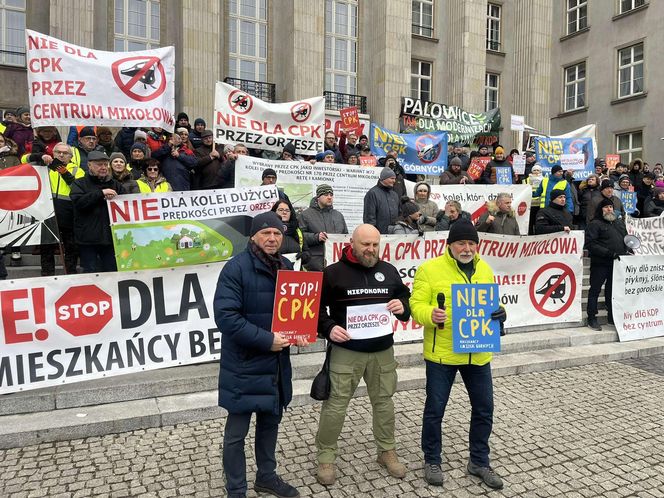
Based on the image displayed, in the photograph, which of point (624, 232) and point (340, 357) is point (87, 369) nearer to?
point (340, 357)

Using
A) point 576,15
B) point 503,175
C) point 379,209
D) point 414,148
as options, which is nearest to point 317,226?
point 379,209

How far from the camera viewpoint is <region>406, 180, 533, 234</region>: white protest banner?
404 inches

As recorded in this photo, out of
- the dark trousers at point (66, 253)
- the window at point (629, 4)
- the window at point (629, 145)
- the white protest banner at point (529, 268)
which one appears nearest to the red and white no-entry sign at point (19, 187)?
the dark trousers at point (66, 253)

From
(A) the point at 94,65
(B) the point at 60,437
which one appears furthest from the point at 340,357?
(A) the point at 94,65

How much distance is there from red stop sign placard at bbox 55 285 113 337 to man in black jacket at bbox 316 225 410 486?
104 inches

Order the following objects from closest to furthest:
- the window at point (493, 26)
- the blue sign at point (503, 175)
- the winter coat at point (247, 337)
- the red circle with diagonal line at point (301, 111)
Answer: the winter coat at point (247, 337), the red circle with diagonal line at point (301, 111), the blue sign at point (503, 175), the window at point (493, 26)

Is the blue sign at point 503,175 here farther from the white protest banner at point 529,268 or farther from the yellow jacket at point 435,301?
the yellow jacket at point 435,301

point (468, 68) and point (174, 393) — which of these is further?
point (468, 68)

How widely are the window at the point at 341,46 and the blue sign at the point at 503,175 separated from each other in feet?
36.4

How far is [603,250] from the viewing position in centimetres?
805

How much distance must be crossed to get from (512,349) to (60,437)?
5649mm

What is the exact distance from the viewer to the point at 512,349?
7160 millimetres

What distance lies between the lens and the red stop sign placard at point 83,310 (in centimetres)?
505

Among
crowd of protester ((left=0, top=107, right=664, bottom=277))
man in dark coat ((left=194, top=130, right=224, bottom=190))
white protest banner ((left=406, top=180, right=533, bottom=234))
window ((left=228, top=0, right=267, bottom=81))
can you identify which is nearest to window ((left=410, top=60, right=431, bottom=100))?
window ((left=228, top=0, right=267, bottom=81))
